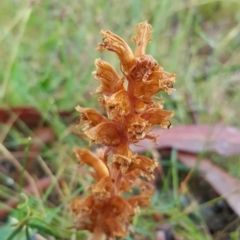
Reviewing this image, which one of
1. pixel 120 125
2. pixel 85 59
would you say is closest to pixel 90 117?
pixel 120 125

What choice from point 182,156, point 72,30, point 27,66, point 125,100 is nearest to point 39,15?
point 72,30

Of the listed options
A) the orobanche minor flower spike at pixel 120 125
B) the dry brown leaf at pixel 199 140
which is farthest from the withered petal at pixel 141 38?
the dry brown leaf at pixel 199 140

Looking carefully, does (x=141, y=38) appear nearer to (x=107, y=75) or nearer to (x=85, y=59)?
(x=107, y=75)

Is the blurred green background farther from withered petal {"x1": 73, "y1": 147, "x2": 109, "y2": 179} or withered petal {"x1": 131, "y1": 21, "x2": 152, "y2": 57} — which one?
withered petal {"x1": 131, "y1": 21, "x2": 152, "y2": 57}

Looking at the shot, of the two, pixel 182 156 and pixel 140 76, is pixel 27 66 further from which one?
pixel 140 76

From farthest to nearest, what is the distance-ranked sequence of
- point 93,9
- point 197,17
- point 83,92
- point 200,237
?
point 197,17 → point 93,9 → point 83,92 → point 200,237
